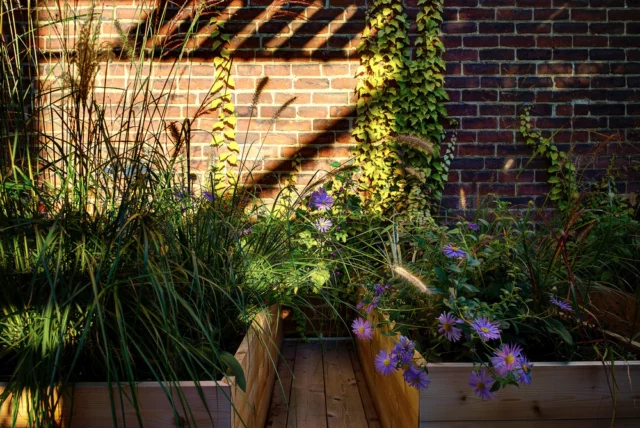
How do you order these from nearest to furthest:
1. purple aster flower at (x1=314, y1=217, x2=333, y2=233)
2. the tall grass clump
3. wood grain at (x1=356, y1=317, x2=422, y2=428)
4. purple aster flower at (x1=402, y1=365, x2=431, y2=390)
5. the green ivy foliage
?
the tall grass clump → purple aster flower at (x1=402, y1=365, x2=431, y2=390) → wood grain at (x1=356, y1=317, x2=422, y2=428) → purple aster flower at (x1=314, y1=217, x2=333, y2=233) → the green ivy foliage

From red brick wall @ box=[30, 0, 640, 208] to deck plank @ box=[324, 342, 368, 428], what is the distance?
3.79 ft

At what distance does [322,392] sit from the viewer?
7.29ft


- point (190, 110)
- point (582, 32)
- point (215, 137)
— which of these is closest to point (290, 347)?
point (215, 137)

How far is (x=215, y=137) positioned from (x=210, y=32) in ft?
2.11

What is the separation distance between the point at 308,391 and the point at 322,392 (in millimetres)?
61

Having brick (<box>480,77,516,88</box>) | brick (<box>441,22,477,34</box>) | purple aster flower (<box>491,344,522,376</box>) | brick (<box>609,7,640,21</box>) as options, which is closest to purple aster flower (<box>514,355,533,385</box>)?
→ purple aster flower (<box>491,344,522,376</box>)

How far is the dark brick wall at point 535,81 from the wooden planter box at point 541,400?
77.0 inches

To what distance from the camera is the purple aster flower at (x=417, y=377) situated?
125 centimetres

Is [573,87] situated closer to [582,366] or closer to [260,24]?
[260,24]

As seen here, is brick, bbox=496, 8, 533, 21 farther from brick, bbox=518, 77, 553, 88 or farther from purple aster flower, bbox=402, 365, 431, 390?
purple aster flower, bbox=402, 365, 431, 390

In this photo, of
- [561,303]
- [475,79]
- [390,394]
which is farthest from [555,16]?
[390,394]

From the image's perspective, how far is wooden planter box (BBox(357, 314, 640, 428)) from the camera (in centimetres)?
129

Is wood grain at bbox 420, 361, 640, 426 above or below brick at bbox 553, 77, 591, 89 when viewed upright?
below

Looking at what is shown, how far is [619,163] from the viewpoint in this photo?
3246 millimetres
